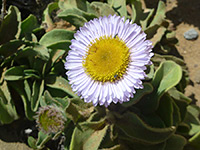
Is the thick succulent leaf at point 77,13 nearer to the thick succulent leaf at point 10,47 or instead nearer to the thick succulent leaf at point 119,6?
the thick succulent leaf at point 119,6

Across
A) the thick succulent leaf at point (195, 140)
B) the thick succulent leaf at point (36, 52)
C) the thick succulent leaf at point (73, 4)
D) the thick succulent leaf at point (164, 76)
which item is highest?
the thick succulent leaf at point (73, 4)

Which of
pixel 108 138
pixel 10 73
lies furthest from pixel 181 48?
pixel 10 73

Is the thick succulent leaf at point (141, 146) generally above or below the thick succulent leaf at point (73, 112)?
below

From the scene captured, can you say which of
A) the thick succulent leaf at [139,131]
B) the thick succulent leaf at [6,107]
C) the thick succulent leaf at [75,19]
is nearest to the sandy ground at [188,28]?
the thick succulent leaf at [139,131]

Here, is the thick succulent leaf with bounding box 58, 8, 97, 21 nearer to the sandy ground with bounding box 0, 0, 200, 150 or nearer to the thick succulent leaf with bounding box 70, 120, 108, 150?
the thick succulent leaf with bounding box 70, 120, 108, 150

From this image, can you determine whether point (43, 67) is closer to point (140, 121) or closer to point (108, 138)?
point (108, 138)
